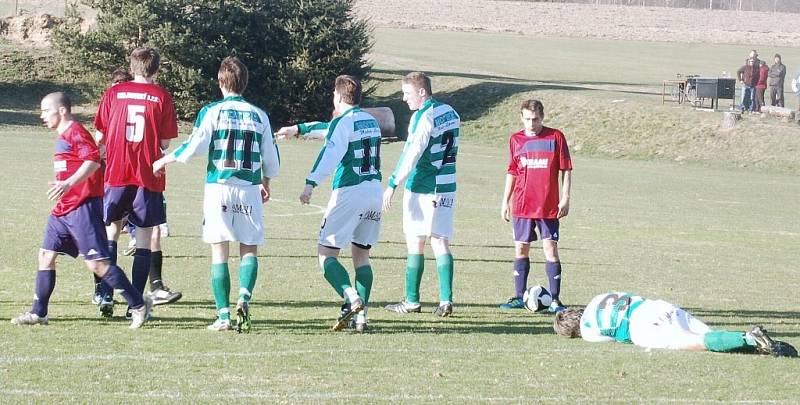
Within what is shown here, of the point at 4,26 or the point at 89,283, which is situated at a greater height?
the point at 4,26

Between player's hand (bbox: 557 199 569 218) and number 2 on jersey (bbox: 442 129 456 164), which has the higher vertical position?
number 2 on jersey (bbox: 442 129 456 164)

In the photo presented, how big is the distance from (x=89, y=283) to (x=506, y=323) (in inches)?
175

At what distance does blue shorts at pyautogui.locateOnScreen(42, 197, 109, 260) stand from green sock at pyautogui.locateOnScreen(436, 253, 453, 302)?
10.5ft

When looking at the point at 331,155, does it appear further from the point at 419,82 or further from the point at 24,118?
the point at 24,118

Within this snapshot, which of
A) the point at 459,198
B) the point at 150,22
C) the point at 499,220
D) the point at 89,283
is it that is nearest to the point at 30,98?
the point at 150,22

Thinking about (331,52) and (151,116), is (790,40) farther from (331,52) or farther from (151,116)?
(151,116)

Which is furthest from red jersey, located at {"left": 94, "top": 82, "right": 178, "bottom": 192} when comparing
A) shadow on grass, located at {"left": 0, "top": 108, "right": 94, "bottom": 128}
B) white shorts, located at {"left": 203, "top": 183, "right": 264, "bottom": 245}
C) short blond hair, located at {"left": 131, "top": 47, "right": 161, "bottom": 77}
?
shadow on grass, located at {"left": 0, "top": 108, "right": 94, "bottom": 128}

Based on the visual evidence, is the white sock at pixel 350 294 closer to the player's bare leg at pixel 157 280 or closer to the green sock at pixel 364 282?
the green sock at pixel 364 282

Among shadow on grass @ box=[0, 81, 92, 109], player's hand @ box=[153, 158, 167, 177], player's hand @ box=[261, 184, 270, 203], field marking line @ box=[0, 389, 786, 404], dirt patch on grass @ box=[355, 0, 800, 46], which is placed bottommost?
field marking line @ box=[0, 389, 786, 404]

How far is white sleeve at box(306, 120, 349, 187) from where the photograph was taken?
32.3 ft

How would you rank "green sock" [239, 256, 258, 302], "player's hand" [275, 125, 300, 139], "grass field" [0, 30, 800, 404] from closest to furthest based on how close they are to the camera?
"grass field" [0, 30, 800, 404] → "green sock" [239, 256, 258, 302] → "player's hand" [275, 125, 300, 139]

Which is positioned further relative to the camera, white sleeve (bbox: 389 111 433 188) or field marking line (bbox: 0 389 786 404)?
white sleeve (bbox: 389 111 433 188)

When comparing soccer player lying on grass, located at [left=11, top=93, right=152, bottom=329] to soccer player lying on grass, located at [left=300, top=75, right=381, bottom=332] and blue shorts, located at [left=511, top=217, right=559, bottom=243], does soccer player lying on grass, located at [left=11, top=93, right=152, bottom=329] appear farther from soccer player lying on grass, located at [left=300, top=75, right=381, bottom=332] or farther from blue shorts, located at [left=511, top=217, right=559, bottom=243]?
blue shorts, located at [left=511, top=217, right=559, bottom=243]

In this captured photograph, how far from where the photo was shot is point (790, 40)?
9319cm
